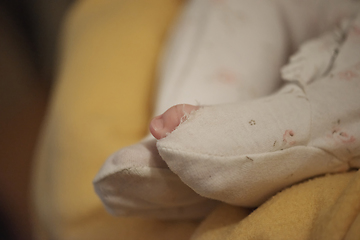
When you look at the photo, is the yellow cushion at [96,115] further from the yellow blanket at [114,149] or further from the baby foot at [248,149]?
the baby foot at [248,149]

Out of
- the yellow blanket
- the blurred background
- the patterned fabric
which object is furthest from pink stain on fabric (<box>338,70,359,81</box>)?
the blurred background

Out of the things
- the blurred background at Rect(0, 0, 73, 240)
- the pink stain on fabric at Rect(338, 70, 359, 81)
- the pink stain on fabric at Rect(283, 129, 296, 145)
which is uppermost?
the blurred background at Rect(0, 0, 73, 240)

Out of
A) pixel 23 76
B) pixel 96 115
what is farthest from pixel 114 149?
pixel 23 76

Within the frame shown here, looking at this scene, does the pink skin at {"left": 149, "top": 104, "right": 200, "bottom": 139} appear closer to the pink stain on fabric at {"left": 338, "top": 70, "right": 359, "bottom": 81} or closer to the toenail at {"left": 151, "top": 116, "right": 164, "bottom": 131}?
the toenail at {"left": 151, "top": 116, "right": 164, "bottom": 131}

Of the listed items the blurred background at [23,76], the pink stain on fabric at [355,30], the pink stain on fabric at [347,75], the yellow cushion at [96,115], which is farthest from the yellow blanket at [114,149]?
the blurred background at [23,76]

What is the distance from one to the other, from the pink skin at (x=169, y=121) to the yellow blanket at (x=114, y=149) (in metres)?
0.16

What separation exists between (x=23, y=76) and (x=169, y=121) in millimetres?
1435

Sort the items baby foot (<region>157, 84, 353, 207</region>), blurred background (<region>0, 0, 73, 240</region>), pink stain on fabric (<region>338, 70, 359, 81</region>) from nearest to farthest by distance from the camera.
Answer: baby foot (<region>157, 84, 353, 207</region>), pink stain on fabric (<region>338, 70, 359, 81</region>), blurred background (<region>0, 0, 73, 240</region>)

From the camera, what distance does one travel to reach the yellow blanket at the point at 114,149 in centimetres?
32

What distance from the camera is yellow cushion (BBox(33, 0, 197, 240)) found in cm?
53

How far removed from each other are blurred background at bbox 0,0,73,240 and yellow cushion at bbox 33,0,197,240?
603 millimetres

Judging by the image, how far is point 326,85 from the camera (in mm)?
424

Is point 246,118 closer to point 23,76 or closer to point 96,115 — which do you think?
point 96,115

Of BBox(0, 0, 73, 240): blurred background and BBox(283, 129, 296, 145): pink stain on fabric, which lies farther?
BBox(0, 0, 73, 240): blurred background
